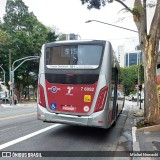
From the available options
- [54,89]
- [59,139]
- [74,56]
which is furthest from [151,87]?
[59,139]

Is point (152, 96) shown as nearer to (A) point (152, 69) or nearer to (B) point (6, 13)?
(A) point (152, 69)

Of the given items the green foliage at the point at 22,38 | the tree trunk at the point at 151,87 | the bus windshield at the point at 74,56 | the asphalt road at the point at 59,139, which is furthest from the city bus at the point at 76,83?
the green foliage at the point at 22,38

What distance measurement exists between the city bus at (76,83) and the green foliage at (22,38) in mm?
39486

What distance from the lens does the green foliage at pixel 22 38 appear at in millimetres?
50750

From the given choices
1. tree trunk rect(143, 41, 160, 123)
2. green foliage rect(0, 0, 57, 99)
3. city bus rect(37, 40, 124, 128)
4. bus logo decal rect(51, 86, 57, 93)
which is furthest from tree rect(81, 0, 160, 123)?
green foliage rect(0, 0, 57, 99)

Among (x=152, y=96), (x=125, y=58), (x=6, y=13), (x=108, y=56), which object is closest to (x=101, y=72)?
(x=108, y=56)

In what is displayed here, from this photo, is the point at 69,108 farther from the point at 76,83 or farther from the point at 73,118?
the point at 76,83

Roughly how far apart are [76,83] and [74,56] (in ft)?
3.12

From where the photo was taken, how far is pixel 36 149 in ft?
26.9

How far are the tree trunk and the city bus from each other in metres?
3.32

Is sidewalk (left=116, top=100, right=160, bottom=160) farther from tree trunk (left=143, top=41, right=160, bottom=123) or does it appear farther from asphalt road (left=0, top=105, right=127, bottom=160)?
tree trunk (left=143, top=41, right=160, bottom=123)

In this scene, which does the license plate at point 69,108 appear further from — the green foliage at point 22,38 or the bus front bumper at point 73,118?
the green foliage at point 22,38

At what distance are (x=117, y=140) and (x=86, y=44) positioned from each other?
345cm

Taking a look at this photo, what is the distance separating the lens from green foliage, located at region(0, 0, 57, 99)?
1998 inches
